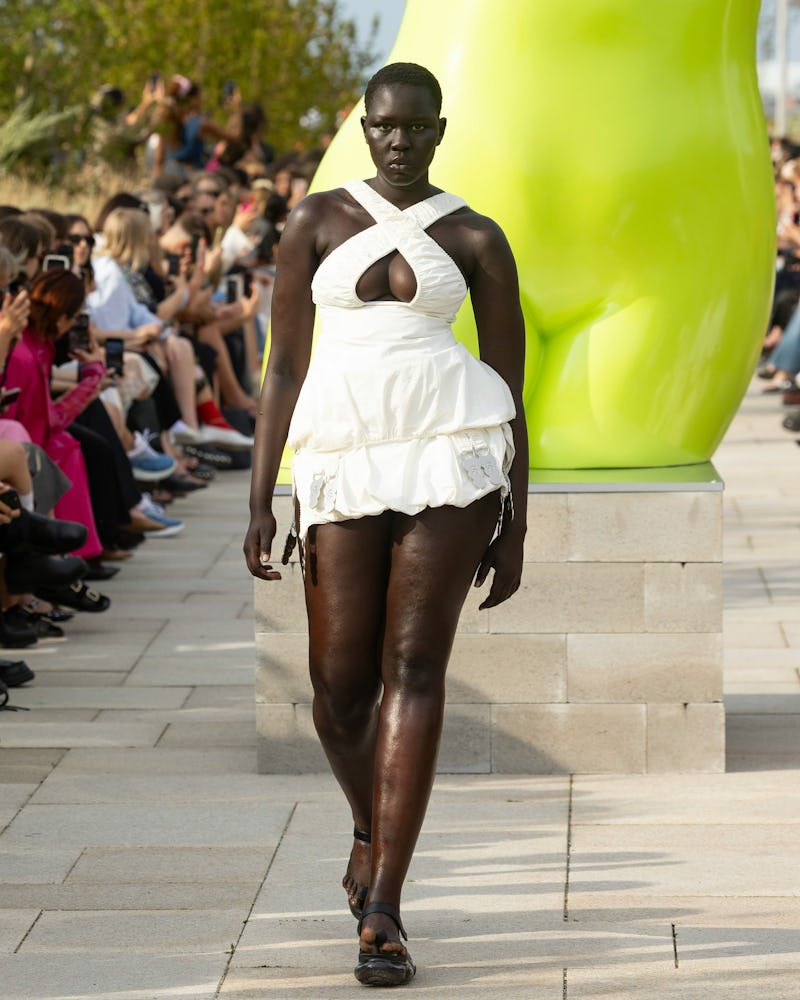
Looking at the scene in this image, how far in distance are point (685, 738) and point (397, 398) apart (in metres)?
2.06

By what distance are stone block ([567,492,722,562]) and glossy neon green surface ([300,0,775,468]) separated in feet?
0.48

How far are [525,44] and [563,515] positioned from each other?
4.43 feet

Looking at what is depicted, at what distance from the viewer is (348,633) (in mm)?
4199

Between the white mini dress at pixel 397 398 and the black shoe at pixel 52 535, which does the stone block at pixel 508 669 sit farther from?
the black shoe at pixel 52 535

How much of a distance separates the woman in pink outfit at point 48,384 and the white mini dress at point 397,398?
13.9 feet

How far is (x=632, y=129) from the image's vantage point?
5.62 metres

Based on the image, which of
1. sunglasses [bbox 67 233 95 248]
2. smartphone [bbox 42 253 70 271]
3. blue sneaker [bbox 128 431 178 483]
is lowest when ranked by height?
blue sneaker [bbox 128 431 178 483]

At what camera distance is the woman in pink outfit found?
8305 mm

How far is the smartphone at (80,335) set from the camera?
9.08 m

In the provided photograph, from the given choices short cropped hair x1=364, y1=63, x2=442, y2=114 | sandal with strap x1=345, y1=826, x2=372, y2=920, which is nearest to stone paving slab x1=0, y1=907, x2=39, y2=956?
sandal with strap x1=345, y1=826, x2=372, y2=920

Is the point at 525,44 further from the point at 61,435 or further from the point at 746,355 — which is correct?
the point at 61,435

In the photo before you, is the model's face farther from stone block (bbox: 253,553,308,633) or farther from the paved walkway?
stone block (bbox: 253,553,308,633)

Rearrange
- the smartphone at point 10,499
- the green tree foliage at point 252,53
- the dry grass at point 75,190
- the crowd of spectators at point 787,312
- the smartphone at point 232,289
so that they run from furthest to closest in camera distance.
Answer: the green tree foliage at point 252,53 → the dry grass at point 75,190 → the crowd of spectators at point 787,312 → the smartphone at point 232,289 → the smartphone at point 10,499

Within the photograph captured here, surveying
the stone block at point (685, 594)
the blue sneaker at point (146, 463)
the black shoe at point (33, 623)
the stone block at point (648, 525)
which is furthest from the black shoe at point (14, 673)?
the blue sneaker at point (146, 463)
